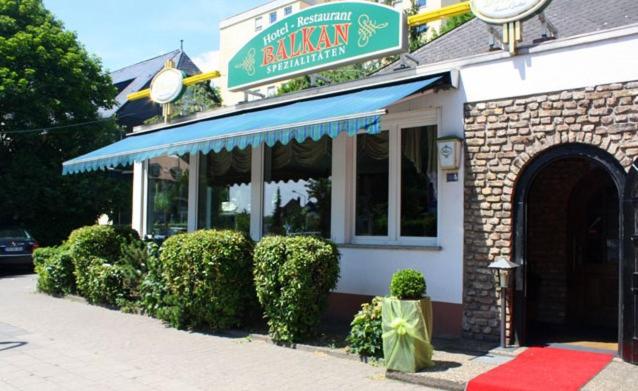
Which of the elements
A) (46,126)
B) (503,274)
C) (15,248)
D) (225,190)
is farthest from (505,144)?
(46,126)

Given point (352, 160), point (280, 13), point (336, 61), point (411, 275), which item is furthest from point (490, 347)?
point (280, 13)

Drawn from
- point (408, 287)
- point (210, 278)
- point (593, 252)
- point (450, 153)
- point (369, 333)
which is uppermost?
point (450, 153)

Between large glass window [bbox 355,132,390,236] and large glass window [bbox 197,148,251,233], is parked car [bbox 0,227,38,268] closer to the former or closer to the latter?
large glass window [bbox 197,148,251,233]

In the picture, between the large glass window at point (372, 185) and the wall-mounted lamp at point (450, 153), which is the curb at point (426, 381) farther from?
the large glass window at point (372, 185)

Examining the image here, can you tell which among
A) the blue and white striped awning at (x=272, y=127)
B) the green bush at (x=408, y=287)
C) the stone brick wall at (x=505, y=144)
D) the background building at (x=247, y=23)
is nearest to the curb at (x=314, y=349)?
the green bush at (x=408, y=287)

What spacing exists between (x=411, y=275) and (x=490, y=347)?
156cm

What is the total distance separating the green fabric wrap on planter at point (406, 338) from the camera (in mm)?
6660

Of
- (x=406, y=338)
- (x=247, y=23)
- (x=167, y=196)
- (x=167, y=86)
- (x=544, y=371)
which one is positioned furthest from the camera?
(x=247, y=23)

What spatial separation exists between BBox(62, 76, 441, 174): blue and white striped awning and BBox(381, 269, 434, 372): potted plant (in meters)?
2.01

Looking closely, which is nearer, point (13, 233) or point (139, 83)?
point (13, 233)

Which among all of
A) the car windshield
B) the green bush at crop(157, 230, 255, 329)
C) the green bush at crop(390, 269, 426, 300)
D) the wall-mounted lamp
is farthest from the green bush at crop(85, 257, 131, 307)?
the car windshield

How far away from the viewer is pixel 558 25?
11.2 metres

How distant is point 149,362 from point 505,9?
636 centimetres

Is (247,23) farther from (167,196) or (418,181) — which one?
(418,181)
